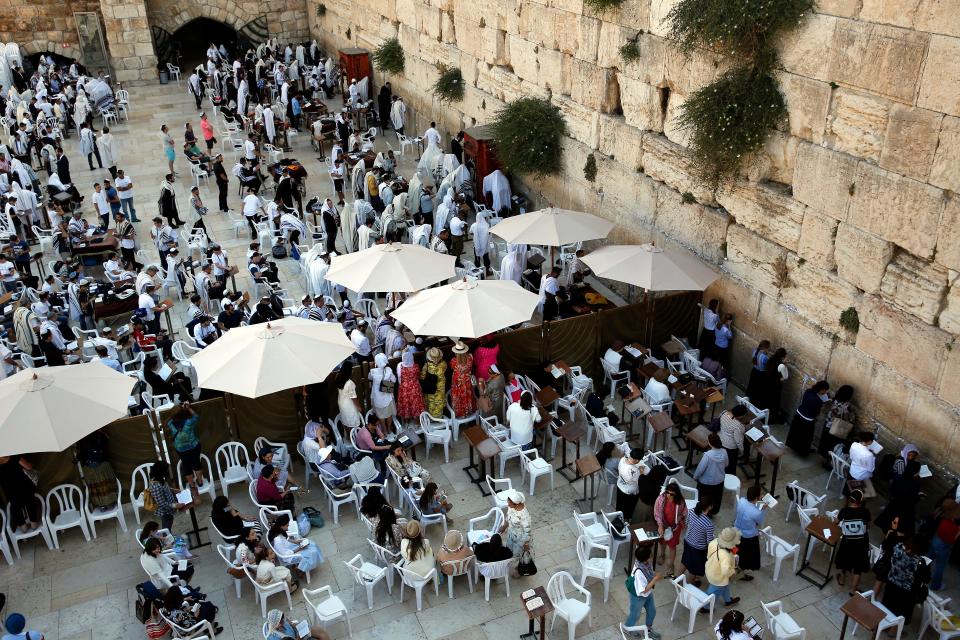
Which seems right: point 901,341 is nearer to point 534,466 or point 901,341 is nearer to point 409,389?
point 534,466

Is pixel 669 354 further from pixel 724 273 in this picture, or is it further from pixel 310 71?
pixel 310 71

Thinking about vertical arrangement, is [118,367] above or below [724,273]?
below

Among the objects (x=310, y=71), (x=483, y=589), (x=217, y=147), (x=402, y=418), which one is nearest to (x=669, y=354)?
(x=402, y=418)

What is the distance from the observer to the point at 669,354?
11.4 metres

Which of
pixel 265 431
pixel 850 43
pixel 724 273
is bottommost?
pixel 265 431

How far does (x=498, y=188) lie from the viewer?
52.3 ft

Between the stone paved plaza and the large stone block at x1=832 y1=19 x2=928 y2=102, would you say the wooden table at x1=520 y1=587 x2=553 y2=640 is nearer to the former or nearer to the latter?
the stone paved plaza

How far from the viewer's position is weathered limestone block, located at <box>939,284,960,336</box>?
8250mm

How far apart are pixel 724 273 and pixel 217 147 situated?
15.7 metres

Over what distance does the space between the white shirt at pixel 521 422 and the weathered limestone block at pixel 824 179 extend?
424 centimetres

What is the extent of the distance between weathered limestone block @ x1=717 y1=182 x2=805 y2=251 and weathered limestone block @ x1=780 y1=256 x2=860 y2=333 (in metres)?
0.36

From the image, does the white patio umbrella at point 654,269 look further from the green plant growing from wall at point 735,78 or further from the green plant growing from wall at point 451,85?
the green plant growing from wall at point 451,85

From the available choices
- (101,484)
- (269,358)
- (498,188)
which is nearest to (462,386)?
(269,358)

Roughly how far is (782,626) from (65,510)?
7.52m
